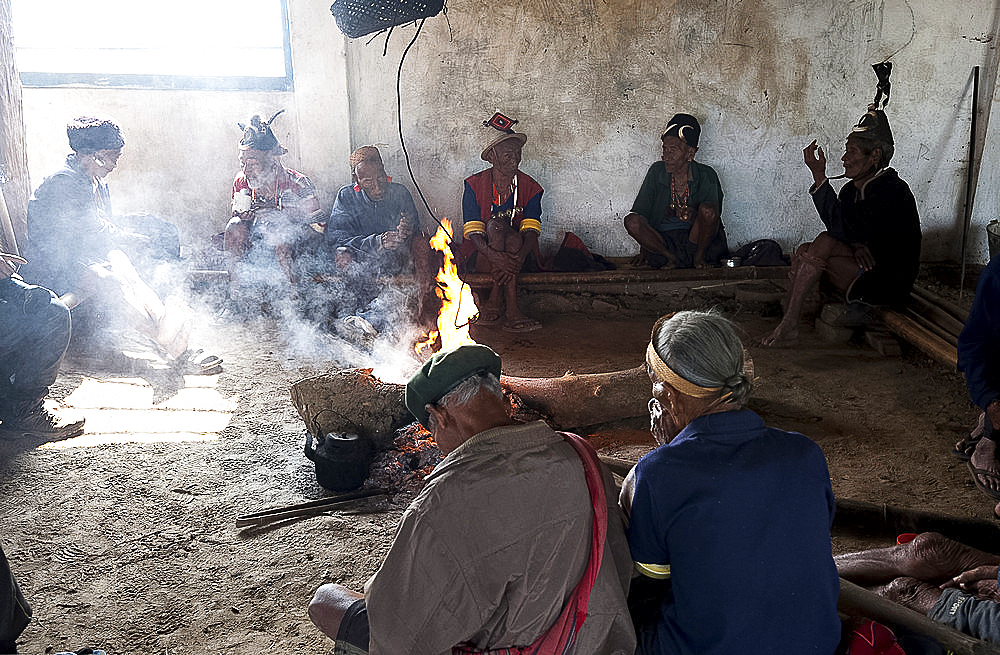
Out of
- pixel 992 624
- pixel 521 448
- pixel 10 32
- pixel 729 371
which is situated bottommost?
pixel 992 624

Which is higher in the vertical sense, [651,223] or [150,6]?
[150,6]

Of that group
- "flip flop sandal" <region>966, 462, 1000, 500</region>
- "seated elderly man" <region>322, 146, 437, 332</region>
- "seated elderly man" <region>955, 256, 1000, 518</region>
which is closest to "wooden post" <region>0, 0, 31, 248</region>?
"seated elderly man" <region>322, 146, 437, 332</region>

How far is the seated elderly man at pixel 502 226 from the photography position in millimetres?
7113

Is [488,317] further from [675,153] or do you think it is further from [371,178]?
[675,153]

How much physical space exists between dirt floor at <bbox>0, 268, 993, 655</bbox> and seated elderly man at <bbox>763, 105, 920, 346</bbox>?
425mm

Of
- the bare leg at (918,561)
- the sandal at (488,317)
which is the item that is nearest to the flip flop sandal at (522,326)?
the sandal at (488,317)

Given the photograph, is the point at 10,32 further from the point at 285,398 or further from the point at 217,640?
the point at 217,640

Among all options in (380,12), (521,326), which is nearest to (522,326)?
(521,326)

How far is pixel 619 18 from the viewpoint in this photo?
7848mm

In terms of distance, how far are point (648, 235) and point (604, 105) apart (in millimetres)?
1530

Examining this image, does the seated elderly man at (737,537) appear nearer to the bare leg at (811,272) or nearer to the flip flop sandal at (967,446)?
the flip flop sandal at (967,446)

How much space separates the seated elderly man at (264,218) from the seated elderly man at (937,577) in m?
5.54

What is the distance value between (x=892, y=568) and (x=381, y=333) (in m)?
4.43

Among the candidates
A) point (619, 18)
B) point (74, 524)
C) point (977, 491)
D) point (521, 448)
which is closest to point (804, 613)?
point (521, 448)
